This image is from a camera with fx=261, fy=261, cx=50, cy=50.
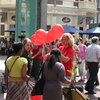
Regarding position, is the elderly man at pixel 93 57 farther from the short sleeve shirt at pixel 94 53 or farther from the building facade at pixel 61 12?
the building facade at pixel 61 12

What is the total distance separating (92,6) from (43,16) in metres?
16.7

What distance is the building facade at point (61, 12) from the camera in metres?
24.2

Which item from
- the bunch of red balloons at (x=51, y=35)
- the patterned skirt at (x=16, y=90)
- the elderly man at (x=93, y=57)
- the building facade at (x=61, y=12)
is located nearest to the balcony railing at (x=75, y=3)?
the building facade at (x=61, y=12)

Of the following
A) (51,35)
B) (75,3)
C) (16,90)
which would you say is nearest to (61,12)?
(75,3)

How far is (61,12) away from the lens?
24.7m

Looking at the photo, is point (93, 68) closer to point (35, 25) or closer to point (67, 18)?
point (35, 25)

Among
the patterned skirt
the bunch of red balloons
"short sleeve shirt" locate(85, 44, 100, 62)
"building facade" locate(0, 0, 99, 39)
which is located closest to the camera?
the patterned skirt

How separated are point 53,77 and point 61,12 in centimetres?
2058

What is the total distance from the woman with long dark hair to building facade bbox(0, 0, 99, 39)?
64.1 feet

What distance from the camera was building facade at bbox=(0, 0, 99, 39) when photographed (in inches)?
953

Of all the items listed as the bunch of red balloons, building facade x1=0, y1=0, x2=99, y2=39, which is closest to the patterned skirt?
the bunch of red balloons

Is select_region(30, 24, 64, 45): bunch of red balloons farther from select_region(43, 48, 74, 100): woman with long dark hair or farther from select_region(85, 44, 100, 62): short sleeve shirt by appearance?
select_region(43, 48, 74, 100): woman with long dark hair

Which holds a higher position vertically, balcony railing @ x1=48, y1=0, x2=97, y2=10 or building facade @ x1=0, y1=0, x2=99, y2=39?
balcony railing @ x1=48, y1=0, x2=97, y2=10

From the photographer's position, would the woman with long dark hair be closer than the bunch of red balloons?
Yes
